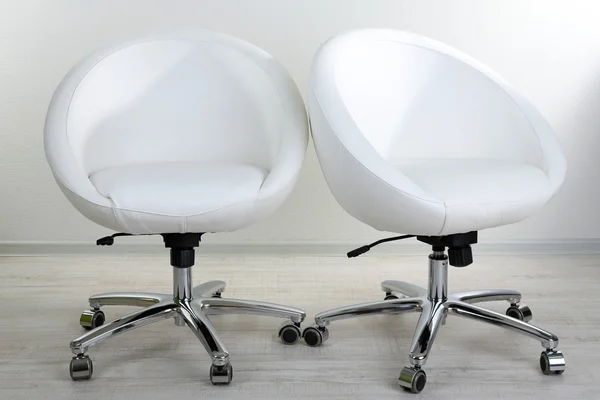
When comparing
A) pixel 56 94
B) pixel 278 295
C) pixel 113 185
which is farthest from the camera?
pixel 278 295

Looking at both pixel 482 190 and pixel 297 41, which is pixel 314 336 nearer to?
pixel 482 190

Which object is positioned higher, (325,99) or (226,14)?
(226,14)

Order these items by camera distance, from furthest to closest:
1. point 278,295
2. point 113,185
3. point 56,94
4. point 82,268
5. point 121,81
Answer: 1. point 82,268
2. point 278,295
3. point 121,81
4. point 56,94
5. point 113,185

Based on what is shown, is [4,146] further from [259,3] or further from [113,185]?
[113,185]

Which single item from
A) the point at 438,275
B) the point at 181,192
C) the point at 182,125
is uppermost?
the point at 182,125

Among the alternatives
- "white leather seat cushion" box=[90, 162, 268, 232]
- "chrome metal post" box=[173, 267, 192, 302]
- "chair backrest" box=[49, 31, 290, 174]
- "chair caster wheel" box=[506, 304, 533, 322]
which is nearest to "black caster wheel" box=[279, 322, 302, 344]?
"chrome metal post" box=[173, 267, 192, 302]

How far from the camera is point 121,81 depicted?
8.25 ft

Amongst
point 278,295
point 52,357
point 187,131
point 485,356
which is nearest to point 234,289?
point 278,295

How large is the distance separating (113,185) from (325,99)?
0.59m

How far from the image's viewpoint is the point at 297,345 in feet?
7.49

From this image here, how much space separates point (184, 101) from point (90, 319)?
732mm

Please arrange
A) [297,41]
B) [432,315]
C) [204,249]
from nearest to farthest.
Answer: [432,315] < [297,41] < [204,249]

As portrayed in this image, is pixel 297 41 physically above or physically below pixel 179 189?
above

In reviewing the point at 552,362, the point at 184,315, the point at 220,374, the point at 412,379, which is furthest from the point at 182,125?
the point at 552,362
